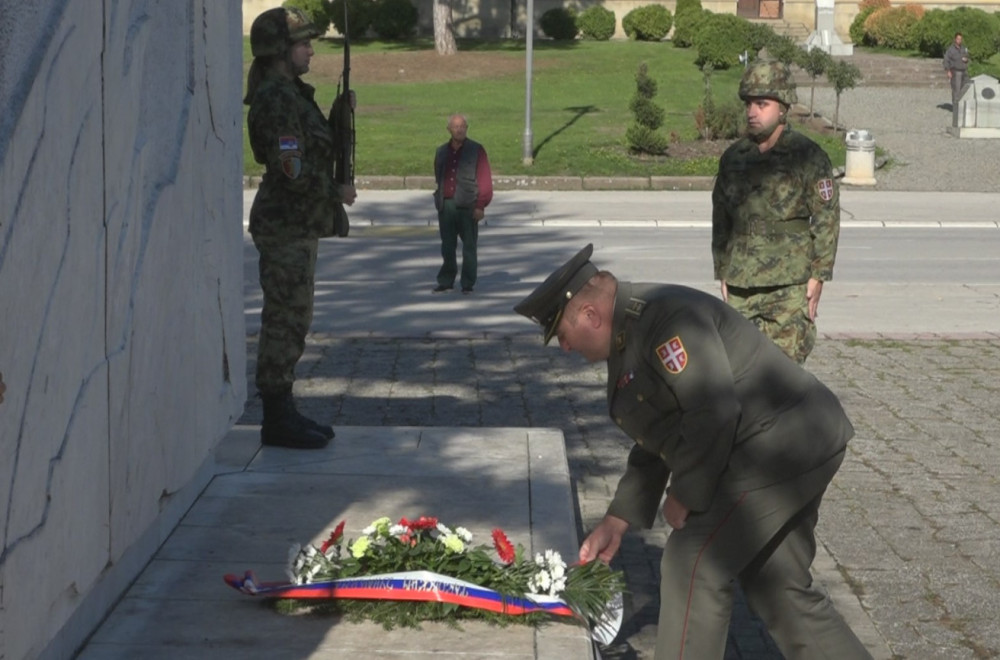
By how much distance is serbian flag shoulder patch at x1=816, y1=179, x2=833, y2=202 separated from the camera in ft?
25.4

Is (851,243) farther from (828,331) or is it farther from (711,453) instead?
(711,453)

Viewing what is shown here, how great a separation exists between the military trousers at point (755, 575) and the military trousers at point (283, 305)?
10.8ft

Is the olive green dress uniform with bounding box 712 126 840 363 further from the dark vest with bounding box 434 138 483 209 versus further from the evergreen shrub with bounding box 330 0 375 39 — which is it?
the evergreen shrub with bounding box 330 0 375 39

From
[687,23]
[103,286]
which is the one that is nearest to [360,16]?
[687,23]

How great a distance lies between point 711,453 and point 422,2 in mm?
49163

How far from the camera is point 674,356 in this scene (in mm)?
4090

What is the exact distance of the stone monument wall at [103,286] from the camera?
374cm

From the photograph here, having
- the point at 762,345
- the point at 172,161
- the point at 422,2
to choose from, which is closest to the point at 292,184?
the point at 172,161

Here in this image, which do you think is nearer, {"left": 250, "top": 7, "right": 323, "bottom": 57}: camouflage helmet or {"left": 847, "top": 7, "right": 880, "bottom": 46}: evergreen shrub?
{"left": 250, "top": 7, "right": 323, "bottom": 57}: camouflage helmet

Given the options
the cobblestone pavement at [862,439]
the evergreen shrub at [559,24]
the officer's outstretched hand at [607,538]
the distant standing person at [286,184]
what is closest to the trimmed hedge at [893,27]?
the evergreen shrub at [559,24]

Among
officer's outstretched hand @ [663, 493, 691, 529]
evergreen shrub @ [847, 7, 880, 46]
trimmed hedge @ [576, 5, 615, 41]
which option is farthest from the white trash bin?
trimmed hedge @ [576, 5, 615, 41]

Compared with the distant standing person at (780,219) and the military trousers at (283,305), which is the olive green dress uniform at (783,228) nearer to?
the distant standing person at (780,219)

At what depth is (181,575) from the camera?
5809 mm

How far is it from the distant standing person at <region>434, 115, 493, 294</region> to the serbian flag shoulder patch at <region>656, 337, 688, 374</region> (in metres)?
10.6
